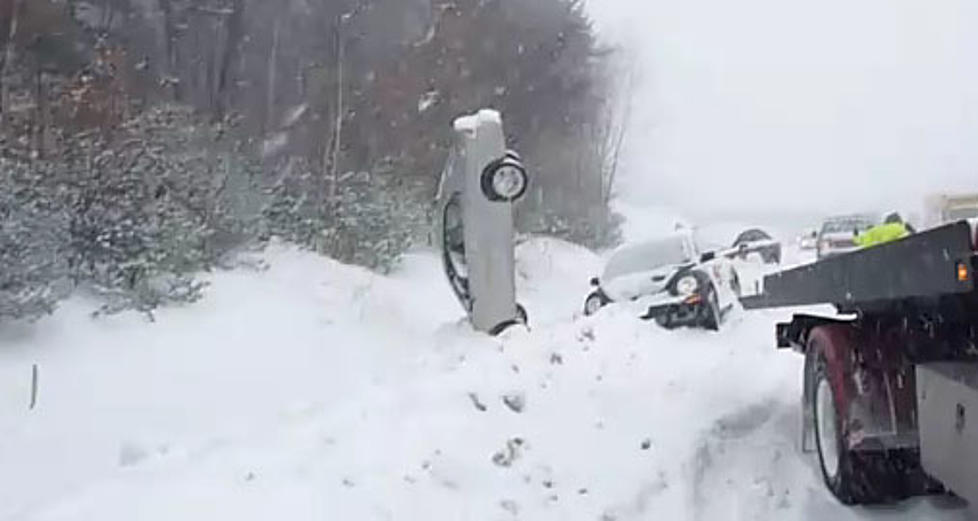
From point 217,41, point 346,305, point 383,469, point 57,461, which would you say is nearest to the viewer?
point 383,469

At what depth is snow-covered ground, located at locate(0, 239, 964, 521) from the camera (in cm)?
628

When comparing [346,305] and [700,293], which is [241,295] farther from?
[700,293]

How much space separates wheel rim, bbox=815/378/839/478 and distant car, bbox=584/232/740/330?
804cm

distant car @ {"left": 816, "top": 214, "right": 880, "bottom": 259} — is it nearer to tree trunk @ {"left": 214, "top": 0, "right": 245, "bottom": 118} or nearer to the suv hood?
the suv hood

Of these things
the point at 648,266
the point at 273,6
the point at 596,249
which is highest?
the point at 273,6

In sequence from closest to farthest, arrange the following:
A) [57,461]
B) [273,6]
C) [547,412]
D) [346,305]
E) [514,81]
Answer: [547,412], [57,461], [346,305], [273,6], [514,81]

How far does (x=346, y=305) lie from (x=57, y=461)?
332 inches

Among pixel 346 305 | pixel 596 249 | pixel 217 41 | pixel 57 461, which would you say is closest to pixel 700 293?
pixel 346 305

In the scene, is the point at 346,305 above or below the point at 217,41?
below

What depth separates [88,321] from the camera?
482 inches

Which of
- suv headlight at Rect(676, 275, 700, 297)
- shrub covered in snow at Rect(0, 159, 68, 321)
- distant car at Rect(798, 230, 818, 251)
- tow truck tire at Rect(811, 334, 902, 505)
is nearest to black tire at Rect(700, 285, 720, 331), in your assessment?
suv headlight at Rect(676, 275, 700, 297)

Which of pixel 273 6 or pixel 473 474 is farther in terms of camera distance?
pixel 273 6

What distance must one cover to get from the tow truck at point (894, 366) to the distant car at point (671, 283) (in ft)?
25.5

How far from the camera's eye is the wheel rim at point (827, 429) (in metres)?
6.12
